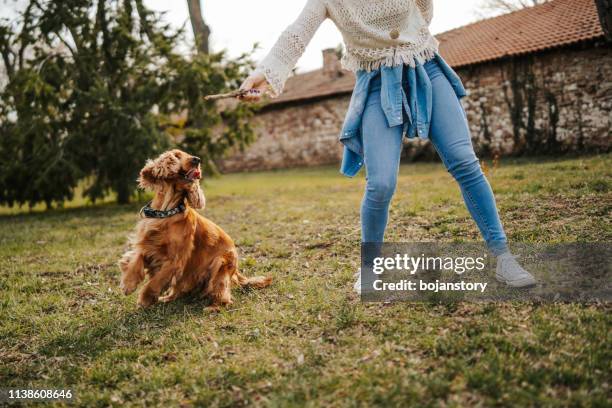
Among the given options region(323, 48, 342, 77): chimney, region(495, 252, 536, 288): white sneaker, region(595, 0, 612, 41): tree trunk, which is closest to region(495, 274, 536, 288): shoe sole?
region(495, 252, 536, 288): white sneaker

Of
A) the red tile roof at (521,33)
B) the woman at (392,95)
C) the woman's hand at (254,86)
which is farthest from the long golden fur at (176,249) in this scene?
the red tile roof at (521,33)

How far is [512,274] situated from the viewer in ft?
10.8

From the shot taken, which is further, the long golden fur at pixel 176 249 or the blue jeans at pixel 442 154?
the long golden fur at pixel 176 249

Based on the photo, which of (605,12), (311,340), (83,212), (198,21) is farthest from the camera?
(198,21)

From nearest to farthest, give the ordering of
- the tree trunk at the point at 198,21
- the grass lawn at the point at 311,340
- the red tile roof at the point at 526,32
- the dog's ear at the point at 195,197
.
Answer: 1. the grass lawn at the point at 311,340
2. the dog's ear at the point at 195,197
3. the red tile roof at the point at 526,32
4. the tree trunk at the point at 198,21

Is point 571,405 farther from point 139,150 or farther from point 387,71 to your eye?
point 139,150

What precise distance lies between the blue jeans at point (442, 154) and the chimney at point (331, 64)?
2266cm

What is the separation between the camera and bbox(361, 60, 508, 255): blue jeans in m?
3.23

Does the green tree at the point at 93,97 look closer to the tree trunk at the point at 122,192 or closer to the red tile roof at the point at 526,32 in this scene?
the tree trunk at the point at 122,192

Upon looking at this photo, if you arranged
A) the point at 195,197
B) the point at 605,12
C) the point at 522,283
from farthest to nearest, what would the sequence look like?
the point at 605,12 < the point at 195,197 < the point at 522,283

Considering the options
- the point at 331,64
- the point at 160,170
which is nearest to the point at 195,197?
the point at 160,170

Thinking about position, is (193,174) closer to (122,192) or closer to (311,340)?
(311,340)

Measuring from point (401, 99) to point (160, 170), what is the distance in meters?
1.84

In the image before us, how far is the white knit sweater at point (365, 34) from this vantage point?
Result: 326 cm
